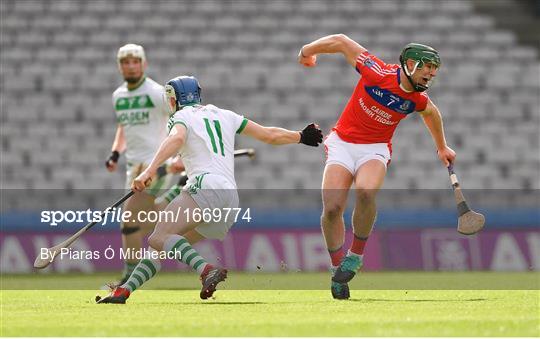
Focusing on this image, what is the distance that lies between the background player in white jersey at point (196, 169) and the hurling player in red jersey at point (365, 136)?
61 cm

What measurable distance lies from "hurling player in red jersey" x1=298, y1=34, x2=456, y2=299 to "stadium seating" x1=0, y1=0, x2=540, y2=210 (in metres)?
9.17

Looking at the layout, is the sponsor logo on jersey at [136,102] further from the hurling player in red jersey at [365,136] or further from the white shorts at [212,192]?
the white shorts at [212,192]

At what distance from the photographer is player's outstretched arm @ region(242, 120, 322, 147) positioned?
8.94m

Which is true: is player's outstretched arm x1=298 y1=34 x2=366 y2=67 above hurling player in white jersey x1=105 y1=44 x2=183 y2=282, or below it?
above

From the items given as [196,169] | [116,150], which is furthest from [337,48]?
[116,150]

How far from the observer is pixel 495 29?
23062 mm

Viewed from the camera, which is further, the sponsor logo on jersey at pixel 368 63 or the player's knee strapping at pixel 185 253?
the sponsor logo on jersey at pixel 368 63

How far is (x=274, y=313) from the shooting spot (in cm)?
780

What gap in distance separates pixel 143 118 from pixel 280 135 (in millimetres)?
2886

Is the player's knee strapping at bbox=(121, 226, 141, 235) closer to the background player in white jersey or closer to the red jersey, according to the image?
the background player in white jersey

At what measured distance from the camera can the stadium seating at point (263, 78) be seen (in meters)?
19.2

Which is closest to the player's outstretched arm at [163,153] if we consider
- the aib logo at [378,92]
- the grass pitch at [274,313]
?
the grass pitch at [274,313]

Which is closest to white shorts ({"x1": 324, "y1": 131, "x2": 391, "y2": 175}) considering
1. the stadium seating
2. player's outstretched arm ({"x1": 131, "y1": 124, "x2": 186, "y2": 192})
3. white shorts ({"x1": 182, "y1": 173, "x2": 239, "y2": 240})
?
white shorts ({"x1": 182, "y1": 173, "x2": 239, "y2": 240})

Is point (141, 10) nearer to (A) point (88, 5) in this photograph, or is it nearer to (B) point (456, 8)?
(A) point (88, 5)
